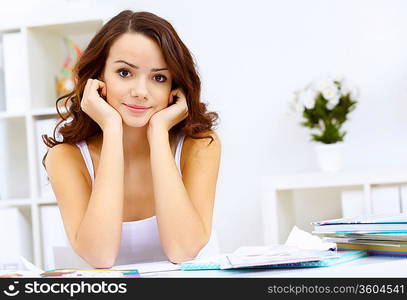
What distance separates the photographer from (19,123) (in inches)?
122

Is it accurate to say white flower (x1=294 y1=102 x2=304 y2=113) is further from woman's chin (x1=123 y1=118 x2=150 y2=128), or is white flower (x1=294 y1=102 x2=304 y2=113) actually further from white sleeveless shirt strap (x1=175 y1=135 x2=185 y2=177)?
woman's chin (x1=123 y1=118 x2=150 y2=128)

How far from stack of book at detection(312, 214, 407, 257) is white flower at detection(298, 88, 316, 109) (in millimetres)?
1637

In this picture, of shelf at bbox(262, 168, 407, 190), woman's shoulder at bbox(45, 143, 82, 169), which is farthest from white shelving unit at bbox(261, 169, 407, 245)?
woman's shoulder at bbox(45, 143, 82, 169)

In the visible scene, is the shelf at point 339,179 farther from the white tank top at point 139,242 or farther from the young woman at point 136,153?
the white tank top at point 139,242

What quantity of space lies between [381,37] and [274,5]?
562mm

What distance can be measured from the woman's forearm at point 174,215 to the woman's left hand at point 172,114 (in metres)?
0.10

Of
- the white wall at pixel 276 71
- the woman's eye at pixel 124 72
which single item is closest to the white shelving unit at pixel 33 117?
the white wall at pixel 276 71

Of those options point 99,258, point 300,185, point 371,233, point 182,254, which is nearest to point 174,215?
point 182,254

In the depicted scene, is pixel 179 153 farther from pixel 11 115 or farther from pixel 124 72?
pixel 11 115

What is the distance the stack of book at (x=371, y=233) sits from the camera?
108 cm

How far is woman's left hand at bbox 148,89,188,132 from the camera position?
1730mm

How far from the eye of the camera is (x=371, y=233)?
1.10 m

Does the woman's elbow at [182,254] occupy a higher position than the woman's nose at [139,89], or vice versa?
the woman's nose at [139,89]

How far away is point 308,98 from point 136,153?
112cm
